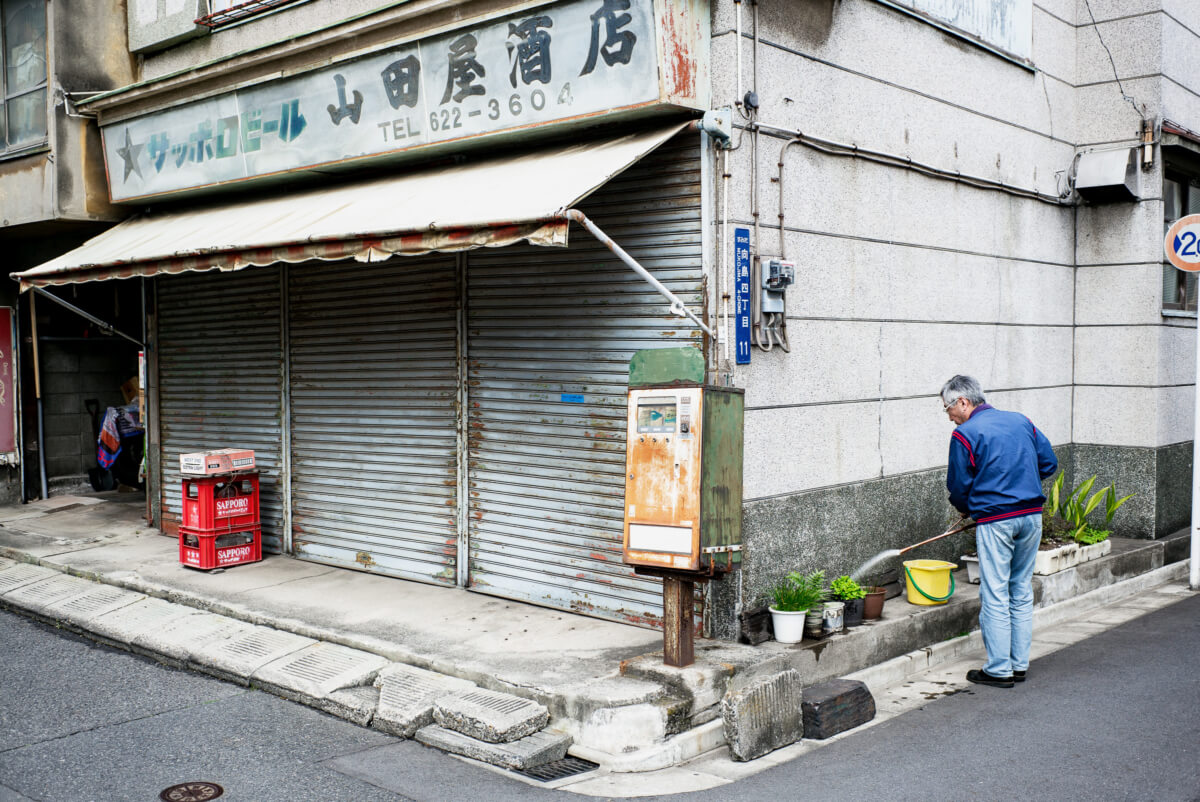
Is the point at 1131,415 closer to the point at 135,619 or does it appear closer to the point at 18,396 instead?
the point at 135,619

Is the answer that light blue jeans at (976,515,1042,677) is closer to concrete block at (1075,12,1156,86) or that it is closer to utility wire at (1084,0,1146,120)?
utility wire at (1084,0,1146,120)

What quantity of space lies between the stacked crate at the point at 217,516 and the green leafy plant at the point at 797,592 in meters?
5.07

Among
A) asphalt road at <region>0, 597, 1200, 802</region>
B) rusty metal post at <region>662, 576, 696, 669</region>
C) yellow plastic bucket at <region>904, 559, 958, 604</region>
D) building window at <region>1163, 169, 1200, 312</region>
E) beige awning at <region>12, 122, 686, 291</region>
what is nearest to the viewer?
asphalt road at <region>0, 597, 1200, 802</region>

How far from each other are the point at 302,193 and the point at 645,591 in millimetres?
4821

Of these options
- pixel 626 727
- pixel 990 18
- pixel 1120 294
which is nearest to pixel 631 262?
pixel 626 727

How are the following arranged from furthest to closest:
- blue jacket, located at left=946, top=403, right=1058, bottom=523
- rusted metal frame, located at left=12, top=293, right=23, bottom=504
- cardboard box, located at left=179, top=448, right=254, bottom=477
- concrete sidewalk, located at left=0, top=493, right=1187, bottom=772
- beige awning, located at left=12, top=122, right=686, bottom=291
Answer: rusted metal frame, located at left=12, top=293, right=23, bottom=504, cardboard box, located at left=179, top=448, right=254, bottom=477, blue jacket, located at left=946, top=403, right=1058, bottom=523, beige awning, located at left=12, top=122, right=686, bottom=291, concrete sidewalk, located at left=0, top=493, right=1187, bottom=772

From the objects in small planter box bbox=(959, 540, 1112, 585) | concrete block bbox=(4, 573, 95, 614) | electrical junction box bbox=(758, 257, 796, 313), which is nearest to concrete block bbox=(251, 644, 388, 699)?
concrete block bbox=(4, 573, 95, 614)

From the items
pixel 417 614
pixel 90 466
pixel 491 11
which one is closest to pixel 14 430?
pixel 90 466

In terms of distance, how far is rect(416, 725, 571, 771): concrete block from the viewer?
18.1 feet

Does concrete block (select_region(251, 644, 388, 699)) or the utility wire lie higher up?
the utility wire

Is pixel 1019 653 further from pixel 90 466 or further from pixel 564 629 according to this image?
pixel 90 466

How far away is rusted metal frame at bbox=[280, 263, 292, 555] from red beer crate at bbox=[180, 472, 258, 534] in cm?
30

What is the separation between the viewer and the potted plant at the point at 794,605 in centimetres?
680

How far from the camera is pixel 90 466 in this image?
14.0 meters
